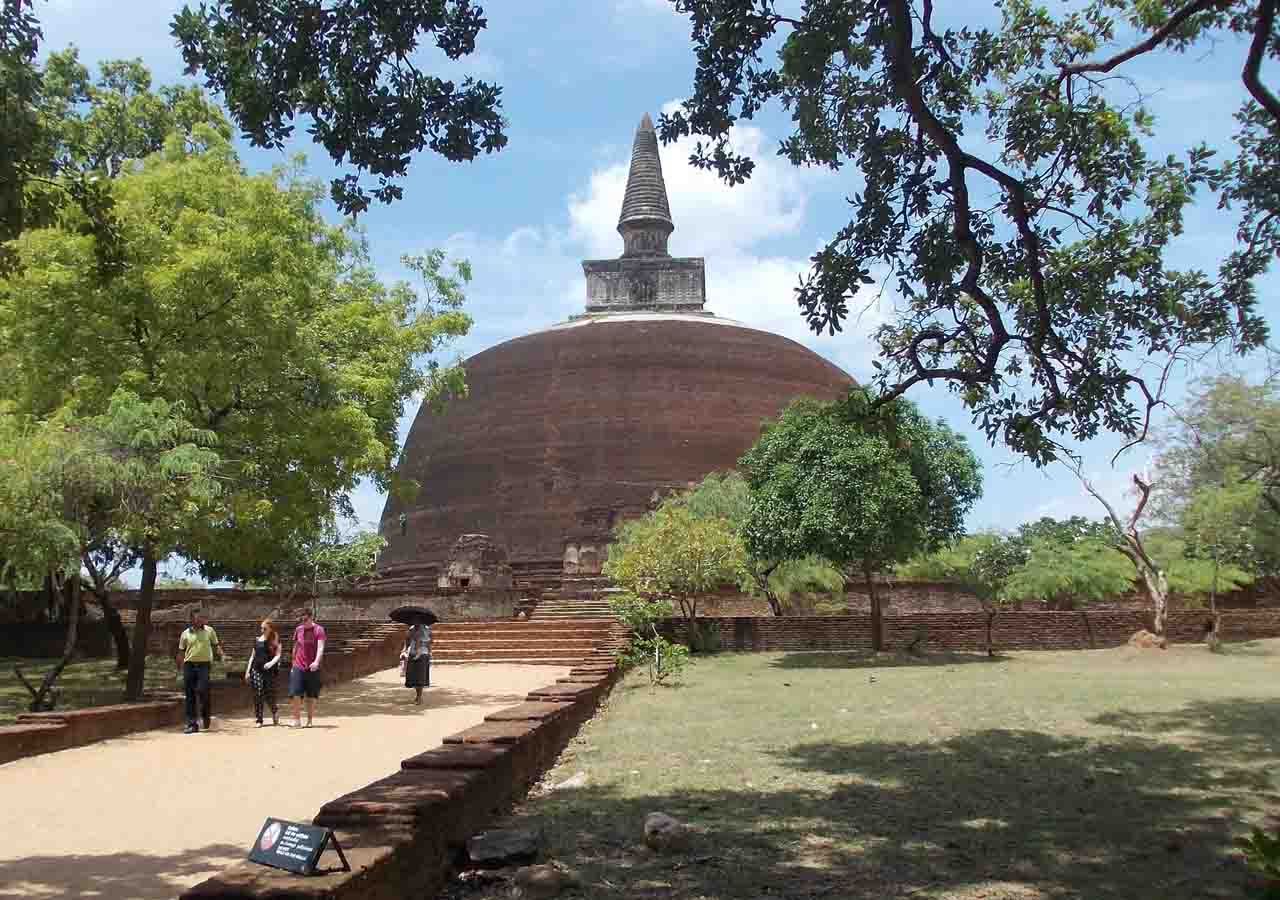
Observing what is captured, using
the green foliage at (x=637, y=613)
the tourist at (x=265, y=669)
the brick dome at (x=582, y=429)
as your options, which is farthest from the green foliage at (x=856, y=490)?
the brick dome at (x=582, y=429)

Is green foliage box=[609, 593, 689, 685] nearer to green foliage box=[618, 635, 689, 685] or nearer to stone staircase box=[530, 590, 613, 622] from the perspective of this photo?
green foliage box=[618, 635, 689, 685]

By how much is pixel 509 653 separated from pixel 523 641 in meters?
0.51

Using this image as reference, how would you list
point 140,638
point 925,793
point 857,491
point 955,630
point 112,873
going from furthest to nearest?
point 955,630 → point 857,491 → point 140,638 → point 925,793 → point 112,873

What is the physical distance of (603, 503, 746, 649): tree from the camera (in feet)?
68.6

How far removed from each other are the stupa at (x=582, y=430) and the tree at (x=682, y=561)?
1047 cm

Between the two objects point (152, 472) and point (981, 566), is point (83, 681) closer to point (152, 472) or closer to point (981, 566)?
point (152, 472)

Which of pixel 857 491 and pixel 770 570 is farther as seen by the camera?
pixel 770 570

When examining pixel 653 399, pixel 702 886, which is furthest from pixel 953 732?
pixel 653 399

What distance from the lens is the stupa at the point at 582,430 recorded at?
3550 centimetres

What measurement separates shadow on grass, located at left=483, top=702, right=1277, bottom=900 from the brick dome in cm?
2615

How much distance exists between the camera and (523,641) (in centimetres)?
2091

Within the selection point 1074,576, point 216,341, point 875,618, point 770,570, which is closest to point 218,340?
point 216,341

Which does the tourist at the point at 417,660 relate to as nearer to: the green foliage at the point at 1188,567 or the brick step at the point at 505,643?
the brick step at the point at 505,643

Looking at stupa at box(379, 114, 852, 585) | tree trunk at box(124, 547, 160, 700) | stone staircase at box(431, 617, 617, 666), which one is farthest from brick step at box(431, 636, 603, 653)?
stupa at box(379, 114, 852, 585)
